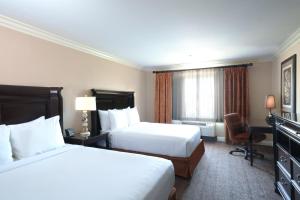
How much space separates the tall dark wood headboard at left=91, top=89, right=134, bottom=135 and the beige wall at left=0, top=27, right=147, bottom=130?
0.18m

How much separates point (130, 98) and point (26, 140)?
334cm

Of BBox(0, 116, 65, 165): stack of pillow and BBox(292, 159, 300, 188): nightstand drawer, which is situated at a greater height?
BBox(0, 116, 65, 165): stack of pillow

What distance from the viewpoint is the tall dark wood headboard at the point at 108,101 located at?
3865 millimetres

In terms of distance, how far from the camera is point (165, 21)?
2.50 meters

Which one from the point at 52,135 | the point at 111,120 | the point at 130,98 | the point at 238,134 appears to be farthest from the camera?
the point at 130,98

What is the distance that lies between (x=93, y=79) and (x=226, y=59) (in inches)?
143

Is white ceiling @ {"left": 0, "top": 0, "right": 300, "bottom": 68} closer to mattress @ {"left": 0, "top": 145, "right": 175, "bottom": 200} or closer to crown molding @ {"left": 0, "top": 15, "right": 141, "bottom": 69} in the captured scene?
crown molding @ {"left": 0, "top": 15, "right": 141, "bottom": 69}

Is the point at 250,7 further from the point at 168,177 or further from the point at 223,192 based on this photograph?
the point at 223,192

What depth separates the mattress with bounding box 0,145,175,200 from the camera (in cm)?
133

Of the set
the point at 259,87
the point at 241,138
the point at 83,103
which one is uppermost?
the point at 259,87

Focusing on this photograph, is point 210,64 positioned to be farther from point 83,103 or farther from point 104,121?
point 83,103

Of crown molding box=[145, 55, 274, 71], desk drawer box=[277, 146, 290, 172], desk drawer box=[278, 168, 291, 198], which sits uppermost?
crown molding box=[145, 55, 274, 71]

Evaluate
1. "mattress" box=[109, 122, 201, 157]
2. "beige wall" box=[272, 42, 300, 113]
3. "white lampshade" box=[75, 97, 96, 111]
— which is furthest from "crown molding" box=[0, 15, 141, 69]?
"beige wall" box=[272, 42, 300, 113]

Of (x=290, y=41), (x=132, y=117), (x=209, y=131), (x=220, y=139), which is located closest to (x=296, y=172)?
(x=290, y=41)
